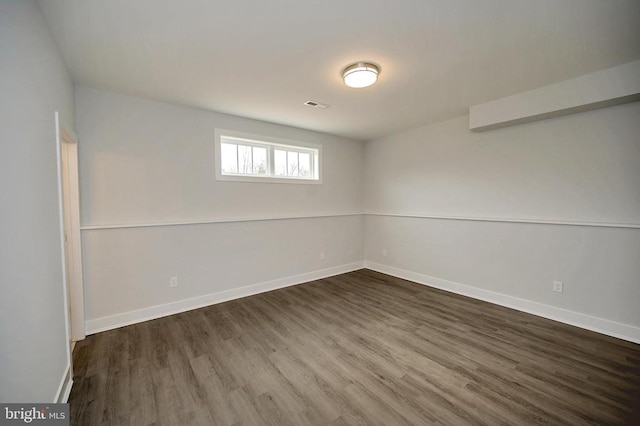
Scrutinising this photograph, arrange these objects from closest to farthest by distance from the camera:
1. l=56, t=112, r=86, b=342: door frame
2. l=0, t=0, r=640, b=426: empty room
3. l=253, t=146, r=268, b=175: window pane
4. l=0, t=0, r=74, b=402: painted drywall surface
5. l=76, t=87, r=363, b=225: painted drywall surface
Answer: l=0, t=0, r=74, b=402: painted drywall surface, l=0, t=0, r=640, b=426: empty room, l=56, t=112, r=86, b=342: door frame, l=76, t=87, r=363, b=225: painted drywall surface, l=253, t=146, r=268, b=175: window pane

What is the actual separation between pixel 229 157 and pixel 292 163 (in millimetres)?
1062

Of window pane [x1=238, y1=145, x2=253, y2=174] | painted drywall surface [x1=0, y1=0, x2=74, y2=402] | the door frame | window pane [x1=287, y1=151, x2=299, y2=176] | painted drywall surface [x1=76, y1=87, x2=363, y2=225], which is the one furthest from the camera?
window pane [x1=287, y1=151, x2=299, y2=176]

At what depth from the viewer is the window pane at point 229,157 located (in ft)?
11.7

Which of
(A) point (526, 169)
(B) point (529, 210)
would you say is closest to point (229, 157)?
(A) point (526, 169)

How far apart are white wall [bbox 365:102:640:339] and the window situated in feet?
5.14

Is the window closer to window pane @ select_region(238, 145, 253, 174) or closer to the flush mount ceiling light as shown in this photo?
window pane @ select_region(238, 145, 253, 174)

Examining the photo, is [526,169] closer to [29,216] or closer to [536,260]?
[536,260]

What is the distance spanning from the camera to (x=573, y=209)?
2.81 meters

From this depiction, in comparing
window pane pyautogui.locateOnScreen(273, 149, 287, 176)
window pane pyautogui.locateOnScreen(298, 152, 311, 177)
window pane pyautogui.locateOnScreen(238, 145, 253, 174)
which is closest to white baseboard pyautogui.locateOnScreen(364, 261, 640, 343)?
window pane pyautogui.locateOnScreen(298, 152, 311, 177)

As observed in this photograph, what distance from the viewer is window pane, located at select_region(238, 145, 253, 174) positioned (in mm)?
3740

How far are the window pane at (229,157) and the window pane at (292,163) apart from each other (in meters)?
0.89

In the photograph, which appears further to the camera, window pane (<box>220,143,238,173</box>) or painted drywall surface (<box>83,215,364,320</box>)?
window pane (<box>220,143,238,173</box>)

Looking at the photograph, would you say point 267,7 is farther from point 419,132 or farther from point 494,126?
point 419,132

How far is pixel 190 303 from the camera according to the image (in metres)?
3.23
